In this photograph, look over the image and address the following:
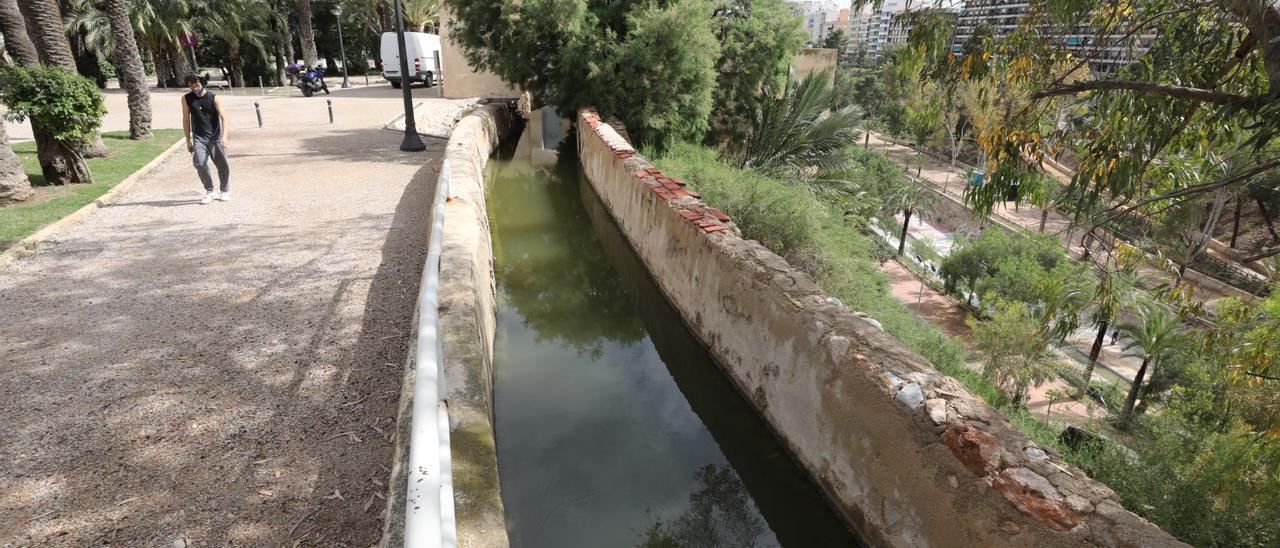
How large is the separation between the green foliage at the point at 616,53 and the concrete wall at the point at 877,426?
8.50m

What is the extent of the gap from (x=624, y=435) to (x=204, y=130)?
261 inches

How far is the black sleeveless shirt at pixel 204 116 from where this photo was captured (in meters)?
7.84

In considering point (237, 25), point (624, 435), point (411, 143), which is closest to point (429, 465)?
point (624, 435)

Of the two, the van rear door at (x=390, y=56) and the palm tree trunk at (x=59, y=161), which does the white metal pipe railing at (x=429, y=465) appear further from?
the van rear door at (x=390, y=56)

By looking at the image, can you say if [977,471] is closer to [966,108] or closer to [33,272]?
[33,272]

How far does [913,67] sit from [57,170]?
10509 millimetres

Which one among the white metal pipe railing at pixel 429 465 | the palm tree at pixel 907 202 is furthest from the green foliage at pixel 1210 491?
the palm tree at pixel 907 202

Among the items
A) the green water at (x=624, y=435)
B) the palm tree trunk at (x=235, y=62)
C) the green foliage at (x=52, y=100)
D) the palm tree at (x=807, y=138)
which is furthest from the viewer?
the palm tree trunk at (x=235, y=62)

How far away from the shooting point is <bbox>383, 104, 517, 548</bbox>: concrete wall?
2.82 m

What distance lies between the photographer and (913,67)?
4719mm

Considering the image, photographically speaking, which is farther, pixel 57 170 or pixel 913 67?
pixel 57 170

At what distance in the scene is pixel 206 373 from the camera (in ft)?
14.0

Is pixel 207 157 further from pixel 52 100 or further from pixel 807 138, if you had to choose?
pixel 807 138

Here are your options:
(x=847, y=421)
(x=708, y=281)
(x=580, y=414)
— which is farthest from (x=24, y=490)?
(x=708, y=281)
